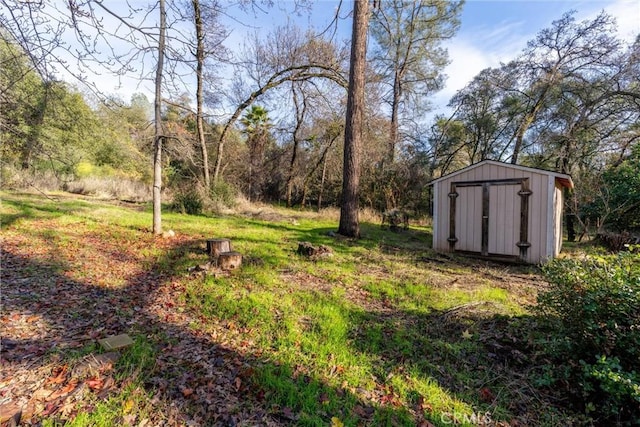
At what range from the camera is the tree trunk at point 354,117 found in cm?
642

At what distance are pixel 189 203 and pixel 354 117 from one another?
573 cm

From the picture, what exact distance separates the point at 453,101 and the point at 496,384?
47.6 feet

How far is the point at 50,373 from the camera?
1931 mm

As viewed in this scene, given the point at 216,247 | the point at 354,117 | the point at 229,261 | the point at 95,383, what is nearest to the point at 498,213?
the point at 354,117

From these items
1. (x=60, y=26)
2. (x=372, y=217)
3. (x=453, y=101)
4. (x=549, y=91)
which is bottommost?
(x=372, y=217)

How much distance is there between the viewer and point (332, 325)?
2793mm

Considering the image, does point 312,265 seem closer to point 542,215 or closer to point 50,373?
point 50,373

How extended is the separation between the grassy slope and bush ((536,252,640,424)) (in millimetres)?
312

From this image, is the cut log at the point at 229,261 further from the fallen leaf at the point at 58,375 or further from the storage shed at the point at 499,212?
the storage shed at the point at 499,212

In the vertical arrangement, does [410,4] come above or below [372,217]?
above

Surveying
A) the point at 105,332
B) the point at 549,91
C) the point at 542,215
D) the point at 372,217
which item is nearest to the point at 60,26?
the point at 105,332

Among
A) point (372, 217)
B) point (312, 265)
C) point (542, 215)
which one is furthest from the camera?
point (372, 217)

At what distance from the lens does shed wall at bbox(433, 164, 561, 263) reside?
5384 millimetres

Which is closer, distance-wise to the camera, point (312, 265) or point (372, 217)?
point (312, 265)
